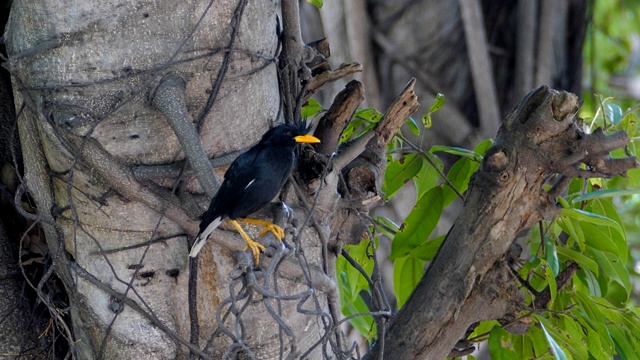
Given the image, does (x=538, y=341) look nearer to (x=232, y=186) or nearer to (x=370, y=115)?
(x=370, y=115)

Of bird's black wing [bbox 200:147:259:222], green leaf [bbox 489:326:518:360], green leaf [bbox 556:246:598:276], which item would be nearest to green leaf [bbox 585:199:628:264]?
green leaf [bbox 556:246:598:276]

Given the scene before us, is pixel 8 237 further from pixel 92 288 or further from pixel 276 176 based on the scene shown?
pixel 276 176

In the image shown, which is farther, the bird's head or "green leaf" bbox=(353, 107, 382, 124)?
"green leaf" bbox=(353, 107, 382, 124)

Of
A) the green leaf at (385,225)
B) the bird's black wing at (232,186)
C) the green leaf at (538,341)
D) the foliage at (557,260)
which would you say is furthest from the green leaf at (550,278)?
the bird's black wing at (232,186)

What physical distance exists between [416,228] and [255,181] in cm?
66

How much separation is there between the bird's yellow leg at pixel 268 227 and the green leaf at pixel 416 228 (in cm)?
49

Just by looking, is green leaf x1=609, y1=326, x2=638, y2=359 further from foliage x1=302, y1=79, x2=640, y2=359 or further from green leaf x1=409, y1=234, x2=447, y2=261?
green leaf x1=409, y1=234, x2=447, y2=261

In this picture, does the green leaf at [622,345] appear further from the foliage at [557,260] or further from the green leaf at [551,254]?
the green leaf at [551,254]

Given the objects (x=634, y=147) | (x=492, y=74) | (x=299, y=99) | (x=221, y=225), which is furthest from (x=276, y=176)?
(x=492, y=74)

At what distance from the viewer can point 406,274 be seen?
7.60 ft

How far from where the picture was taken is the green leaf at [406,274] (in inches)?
90.7

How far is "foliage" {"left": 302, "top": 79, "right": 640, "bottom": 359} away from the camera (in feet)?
6.60

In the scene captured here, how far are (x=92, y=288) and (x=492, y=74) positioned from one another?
3059 mm

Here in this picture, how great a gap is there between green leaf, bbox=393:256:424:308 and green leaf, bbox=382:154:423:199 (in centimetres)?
20
